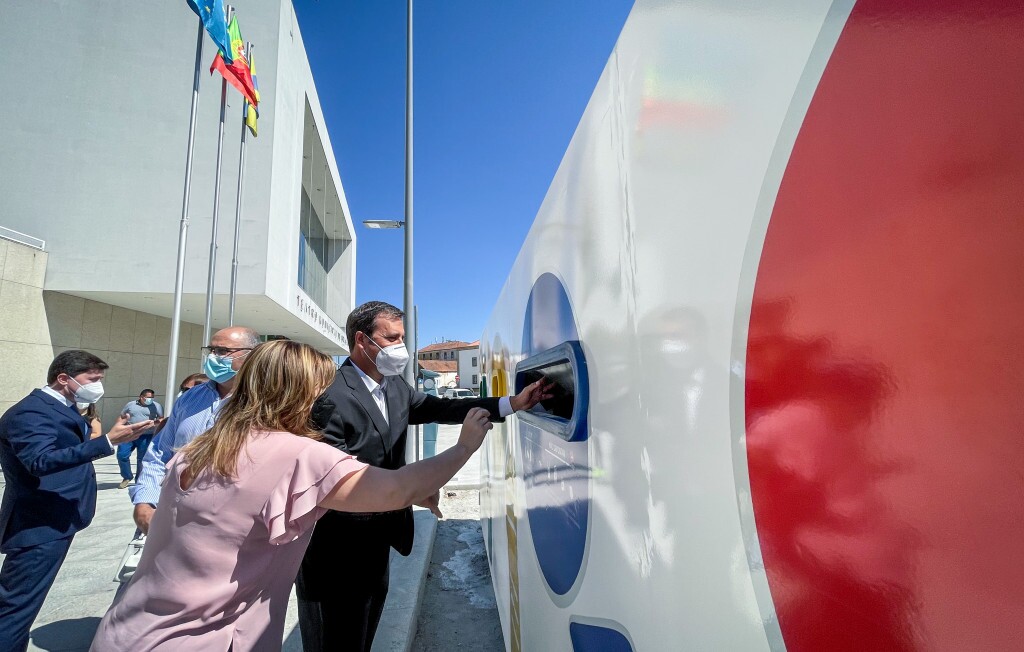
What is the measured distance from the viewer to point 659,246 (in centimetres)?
91

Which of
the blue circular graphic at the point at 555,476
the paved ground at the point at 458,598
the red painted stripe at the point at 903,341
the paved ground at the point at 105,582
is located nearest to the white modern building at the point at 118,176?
the paved ground at the point at 105,582

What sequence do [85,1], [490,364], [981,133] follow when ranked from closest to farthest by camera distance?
1. [981,133]
2. [490,364]
3. [85,1]

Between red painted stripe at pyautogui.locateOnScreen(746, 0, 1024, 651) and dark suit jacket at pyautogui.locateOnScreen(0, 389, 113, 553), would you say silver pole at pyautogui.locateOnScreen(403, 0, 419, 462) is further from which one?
red painted stripe at pyautogui.locateOnScreen(746, 0, 1024, 651)

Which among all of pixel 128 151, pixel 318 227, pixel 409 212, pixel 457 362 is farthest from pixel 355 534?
pixel 457 362

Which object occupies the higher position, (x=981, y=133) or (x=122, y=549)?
(x=981, y=133)

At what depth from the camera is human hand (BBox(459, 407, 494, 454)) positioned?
1670mm

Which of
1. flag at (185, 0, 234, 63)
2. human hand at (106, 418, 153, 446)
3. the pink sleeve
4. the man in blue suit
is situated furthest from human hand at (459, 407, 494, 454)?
flag at (185, 0, 234, 63)

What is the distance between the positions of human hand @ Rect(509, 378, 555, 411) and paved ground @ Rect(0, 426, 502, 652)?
1.93 m

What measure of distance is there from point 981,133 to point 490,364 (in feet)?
12.6

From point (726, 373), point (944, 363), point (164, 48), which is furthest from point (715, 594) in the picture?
point (164, 48)

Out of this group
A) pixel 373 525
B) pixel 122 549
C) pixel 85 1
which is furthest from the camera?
pixel 85 1

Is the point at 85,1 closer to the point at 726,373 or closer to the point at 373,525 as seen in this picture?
the point at 373,525

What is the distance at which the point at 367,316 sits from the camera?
2234 millimetres

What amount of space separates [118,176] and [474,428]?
13.2m
